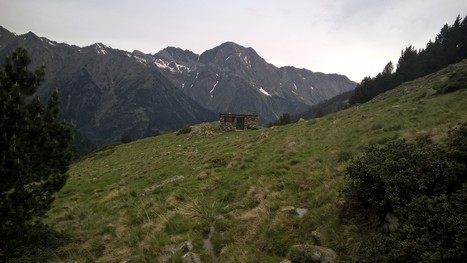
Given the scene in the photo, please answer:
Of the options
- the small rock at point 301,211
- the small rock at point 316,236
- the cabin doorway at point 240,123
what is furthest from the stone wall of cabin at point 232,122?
the small rock at point 316,236

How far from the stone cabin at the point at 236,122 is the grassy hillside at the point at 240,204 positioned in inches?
1287

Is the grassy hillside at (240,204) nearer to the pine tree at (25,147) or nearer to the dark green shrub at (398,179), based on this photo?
the dark green shrub at (398,179)

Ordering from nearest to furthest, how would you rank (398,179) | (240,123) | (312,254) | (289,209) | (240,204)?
(312,254) → (398,179) → (289,209) → (240,204) → (240,123)

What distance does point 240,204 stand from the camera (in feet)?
56.8

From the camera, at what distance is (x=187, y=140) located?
192 ft

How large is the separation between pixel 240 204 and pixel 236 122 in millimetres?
48162

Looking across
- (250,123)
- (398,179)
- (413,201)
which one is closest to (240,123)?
(250,123)

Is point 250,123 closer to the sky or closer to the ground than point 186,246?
closer to the sky

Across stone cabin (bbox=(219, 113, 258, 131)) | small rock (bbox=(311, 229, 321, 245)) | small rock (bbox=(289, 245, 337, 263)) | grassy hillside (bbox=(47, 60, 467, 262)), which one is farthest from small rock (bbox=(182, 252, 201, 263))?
stone cabin (bbox=(219, 113, 258, 131))

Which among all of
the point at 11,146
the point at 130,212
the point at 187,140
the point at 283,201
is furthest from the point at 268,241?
the point at 187,140

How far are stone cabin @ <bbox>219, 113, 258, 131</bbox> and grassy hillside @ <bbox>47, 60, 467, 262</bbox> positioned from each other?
32682mm

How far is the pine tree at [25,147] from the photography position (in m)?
14.5

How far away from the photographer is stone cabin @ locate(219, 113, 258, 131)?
211ft

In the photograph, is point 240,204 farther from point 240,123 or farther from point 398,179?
point 240,123
